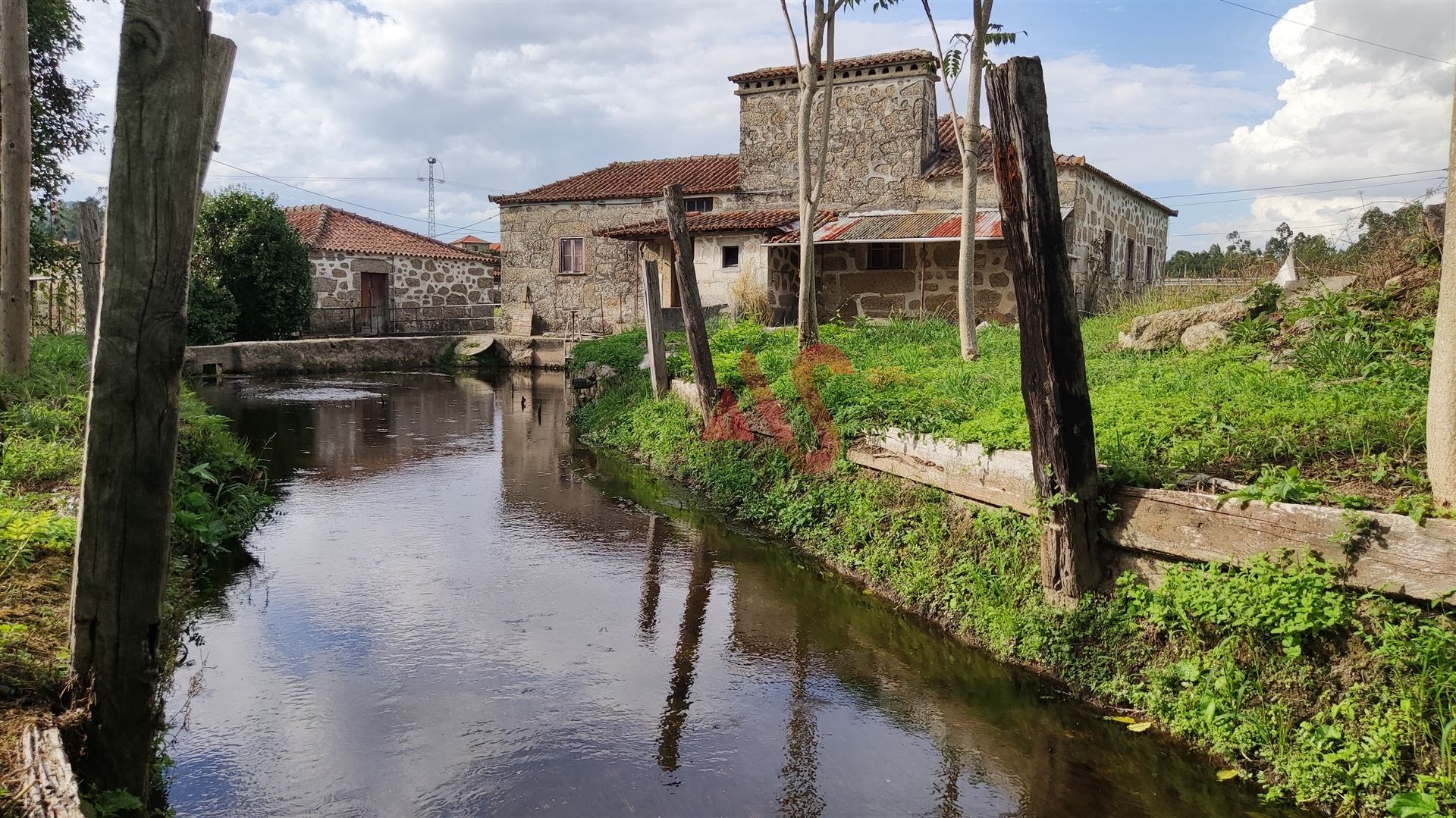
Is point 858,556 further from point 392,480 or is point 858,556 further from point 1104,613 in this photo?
point 392,480

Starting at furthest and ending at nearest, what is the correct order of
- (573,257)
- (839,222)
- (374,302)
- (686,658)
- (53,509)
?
(374,302), (573,257), (839,222), (686,658), (53,509)

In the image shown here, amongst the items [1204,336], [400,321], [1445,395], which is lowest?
[1445,395]

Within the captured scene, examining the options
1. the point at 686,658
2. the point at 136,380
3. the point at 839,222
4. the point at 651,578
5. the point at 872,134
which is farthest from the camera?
the point at 872,134

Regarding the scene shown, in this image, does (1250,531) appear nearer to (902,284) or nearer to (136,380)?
(136,380)

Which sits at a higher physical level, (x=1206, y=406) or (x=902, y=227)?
(x=902, y=227)

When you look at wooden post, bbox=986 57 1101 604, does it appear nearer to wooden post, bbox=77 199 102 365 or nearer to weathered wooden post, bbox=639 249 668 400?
weathered wooden post, bbox=639 249 668 400

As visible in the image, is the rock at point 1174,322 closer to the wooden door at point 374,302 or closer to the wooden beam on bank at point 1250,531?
the wooden beam on bank at point 1250,531

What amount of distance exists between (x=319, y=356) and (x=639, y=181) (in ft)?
31.1

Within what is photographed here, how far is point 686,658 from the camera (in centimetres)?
549

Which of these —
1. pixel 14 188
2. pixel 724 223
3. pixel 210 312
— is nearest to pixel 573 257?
pixel 724 223

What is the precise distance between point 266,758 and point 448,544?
12.1ft

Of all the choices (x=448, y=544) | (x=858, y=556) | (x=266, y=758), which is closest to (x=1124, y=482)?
(x=858, y=556)

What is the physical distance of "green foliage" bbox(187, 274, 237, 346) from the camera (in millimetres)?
21344

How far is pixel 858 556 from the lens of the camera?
6.98 meters
